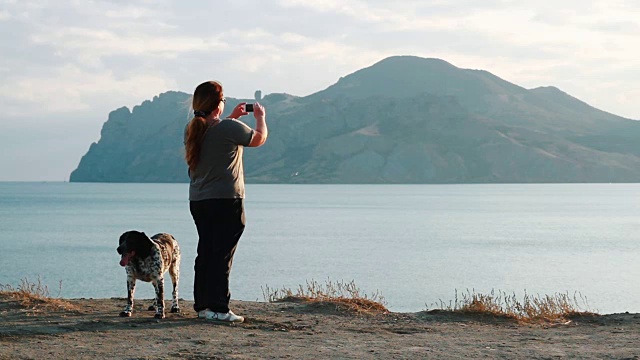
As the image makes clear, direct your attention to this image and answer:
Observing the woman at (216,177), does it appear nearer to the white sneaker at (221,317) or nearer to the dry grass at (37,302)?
the white sneaker at (221,317)

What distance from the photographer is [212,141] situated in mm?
9617

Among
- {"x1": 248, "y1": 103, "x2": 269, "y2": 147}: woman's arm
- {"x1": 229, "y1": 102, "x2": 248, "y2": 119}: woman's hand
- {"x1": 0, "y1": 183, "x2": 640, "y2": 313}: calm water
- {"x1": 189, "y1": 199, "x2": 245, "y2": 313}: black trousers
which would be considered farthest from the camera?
{"x1": 0, "y1": 183, "x2": 640, "y2": 313}: calm water

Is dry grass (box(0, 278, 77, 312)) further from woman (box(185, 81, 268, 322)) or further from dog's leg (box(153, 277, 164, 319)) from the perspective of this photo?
Result: woman (box(185, 81, 268, 322))

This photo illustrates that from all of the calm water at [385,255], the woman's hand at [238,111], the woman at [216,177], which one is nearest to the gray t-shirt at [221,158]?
the woman at [216,177]

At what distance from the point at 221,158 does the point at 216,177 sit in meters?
0.22

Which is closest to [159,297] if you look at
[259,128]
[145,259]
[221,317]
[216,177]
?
[145,259]

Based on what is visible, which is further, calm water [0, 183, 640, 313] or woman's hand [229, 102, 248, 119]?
calm water [0, 183, 640, 313]

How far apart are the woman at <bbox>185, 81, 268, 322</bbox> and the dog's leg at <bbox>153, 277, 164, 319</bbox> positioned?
46cm

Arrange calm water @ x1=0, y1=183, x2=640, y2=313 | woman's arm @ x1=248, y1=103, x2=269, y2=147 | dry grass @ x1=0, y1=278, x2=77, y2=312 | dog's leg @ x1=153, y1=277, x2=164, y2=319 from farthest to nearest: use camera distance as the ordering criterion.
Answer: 1. calm water @ x1=0, y1=183, x2=640, y2=313
2. dry grass @ x1=0, y1=278, x2=77, y2=312
3. dog's leg @ x1=153, y1=277, x2=164, y2=319
4. woman's arm @ x1=248, y1=103, x2=269, y2=147

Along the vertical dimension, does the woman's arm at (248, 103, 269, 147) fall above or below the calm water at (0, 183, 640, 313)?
above

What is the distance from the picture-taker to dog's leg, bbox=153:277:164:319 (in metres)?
9.81

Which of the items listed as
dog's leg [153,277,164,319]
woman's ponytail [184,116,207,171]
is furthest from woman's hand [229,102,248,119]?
dog's leg [153,277,164,319]

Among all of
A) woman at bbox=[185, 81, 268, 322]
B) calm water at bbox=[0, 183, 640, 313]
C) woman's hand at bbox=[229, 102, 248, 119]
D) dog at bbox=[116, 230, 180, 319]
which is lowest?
calm water at bbox=[0, 183, 640, 313]

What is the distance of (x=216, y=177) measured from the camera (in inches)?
379
